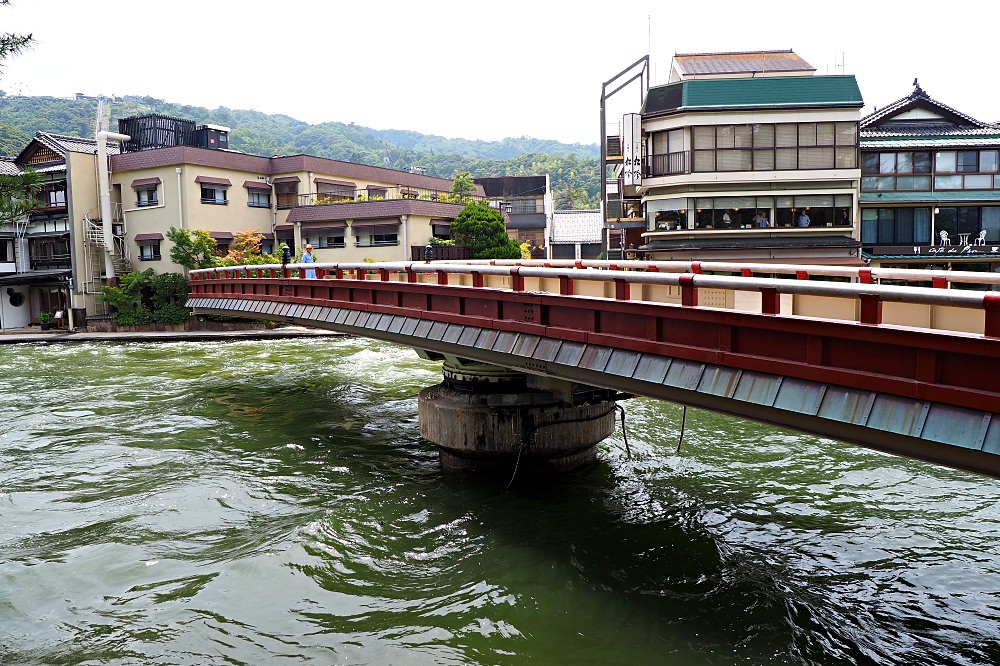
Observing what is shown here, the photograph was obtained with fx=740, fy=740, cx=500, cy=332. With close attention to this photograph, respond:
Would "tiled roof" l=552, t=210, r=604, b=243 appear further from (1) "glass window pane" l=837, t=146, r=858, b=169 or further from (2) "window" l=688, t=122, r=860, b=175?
(1) "glass window pane" l=837, t=146, r=858, b=169

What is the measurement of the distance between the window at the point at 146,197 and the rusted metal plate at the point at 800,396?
44.2 m

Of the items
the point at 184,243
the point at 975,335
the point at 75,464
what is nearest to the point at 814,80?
the point at 975,335

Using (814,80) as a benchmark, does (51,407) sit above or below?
below

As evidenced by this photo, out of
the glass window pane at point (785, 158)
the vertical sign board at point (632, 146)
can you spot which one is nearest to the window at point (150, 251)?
the vertical sign board at point (632, 146)

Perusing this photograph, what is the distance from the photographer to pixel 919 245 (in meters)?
34.4

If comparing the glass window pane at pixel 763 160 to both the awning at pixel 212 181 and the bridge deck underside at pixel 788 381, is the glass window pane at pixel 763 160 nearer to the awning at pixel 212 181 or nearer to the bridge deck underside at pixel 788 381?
the bridge deck underside at pixel 788 381

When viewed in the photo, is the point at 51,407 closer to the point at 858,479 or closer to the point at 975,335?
the point at 858,479

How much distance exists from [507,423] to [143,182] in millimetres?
38250

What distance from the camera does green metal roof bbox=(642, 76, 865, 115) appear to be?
28953 mm

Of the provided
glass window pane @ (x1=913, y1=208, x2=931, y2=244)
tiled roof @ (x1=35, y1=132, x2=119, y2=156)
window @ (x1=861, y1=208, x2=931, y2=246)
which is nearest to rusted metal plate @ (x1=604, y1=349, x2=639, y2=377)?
window @ (x1=861, y1=208, x2=931, y2=246)

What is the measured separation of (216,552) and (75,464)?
22.4 ft

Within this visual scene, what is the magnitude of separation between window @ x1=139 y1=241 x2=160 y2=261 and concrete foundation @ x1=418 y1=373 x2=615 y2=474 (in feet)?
117

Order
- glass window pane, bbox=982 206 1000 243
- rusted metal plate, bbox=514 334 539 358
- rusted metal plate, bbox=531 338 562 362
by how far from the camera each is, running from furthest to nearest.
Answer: glass window pane, bbox=982 206 1000 243 → rusted metal plate, bbox=514 334 539 358 → rusted metal plate, bbox=531 338 562 362

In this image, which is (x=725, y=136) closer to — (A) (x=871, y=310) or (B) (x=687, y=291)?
(B) (x=687, y=291)
